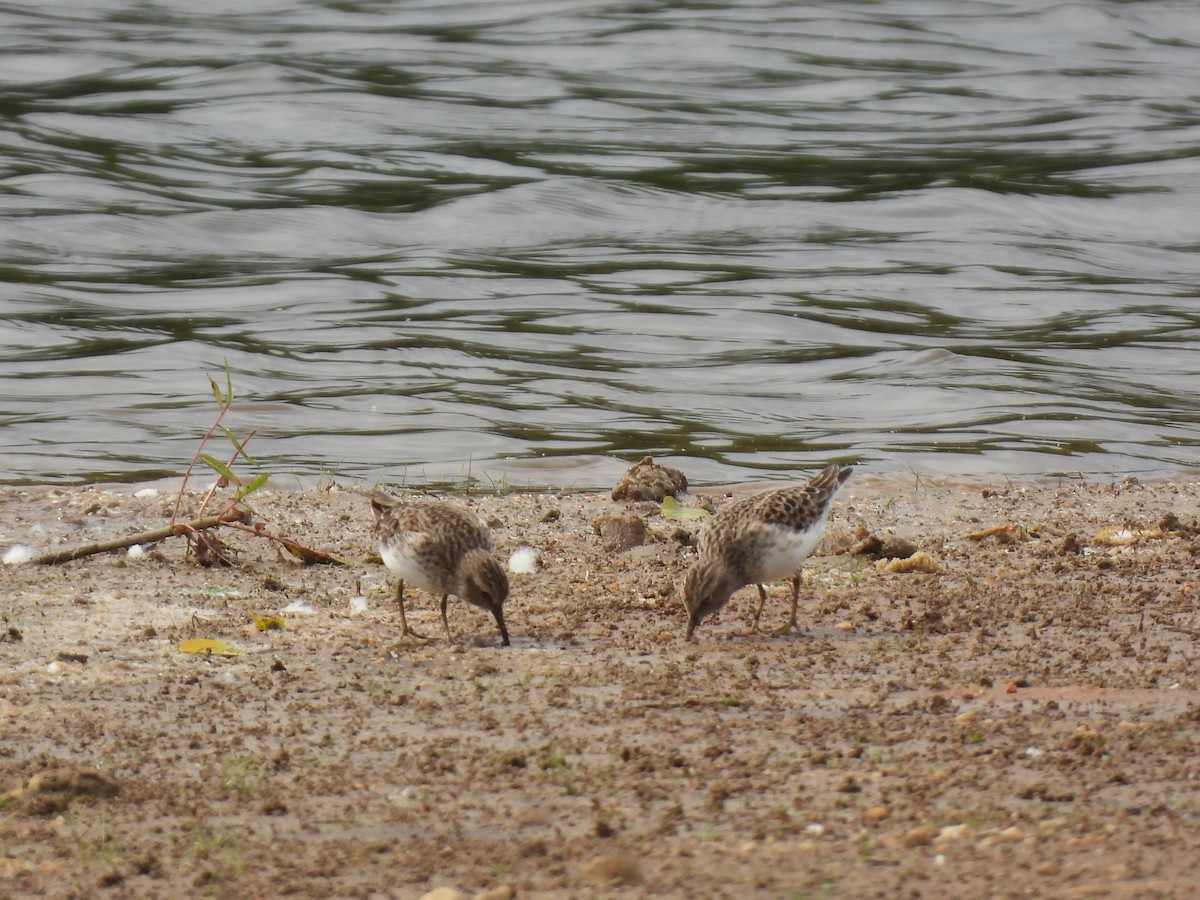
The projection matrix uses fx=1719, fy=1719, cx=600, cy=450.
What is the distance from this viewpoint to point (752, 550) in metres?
6.98

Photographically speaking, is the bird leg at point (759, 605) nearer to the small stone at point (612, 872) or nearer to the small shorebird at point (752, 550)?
the small shorebird at point (752, 550)

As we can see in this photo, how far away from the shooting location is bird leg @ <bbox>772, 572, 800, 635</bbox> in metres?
7.01

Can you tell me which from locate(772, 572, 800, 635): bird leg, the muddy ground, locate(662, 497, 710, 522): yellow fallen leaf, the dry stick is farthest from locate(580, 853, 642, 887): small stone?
locate(662, 497, 710, 522): yellow fallen leaf

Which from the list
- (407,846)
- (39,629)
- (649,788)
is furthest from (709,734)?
(39,629)

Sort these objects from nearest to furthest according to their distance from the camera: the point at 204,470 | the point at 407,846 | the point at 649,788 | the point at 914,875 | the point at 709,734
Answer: the point at 914,875 < the point at 407,846 < the point at 649,788 < the point at 709,734 < the point at 204,470

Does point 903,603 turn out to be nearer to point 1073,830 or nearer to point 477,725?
point 477,725

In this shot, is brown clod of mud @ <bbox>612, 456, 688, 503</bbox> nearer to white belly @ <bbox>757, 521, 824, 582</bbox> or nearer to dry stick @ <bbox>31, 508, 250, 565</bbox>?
dry stick @ <bbox>31, 508, 250, 565</bbox>

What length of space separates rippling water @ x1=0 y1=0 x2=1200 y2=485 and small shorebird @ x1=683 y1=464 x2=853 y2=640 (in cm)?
363

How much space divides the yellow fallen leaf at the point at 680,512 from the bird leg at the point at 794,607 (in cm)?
175

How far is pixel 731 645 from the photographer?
22.2 feet

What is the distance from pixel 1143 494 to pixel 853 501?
1692 millimetres

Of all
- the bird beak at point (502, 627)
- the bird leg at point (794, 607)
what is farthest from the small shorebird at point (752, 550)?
the bird beak at point (502, 627)

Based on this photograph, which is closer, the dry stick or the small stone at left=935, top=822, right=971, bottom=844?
the small stone at left=935, top=822, right=971, bottom=844

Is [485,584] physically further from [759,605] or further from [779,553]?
[759,605]
